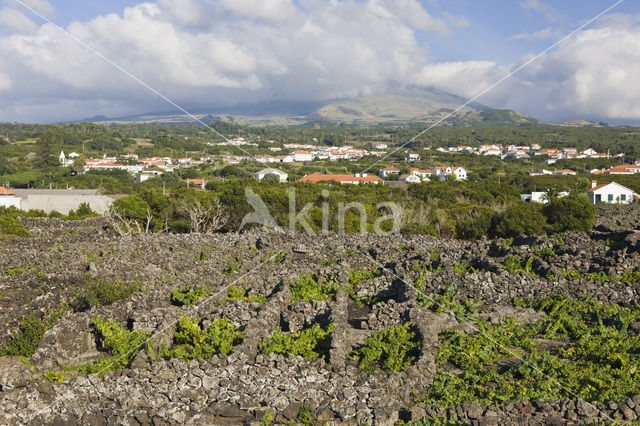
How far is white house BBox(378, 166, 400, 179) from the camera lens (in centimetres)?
7112

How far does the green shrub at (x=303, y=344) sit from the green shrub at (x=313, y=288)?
3.48 meters

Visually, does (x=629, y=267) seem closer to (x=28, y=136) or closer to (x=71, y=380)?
(x=71, y=380)

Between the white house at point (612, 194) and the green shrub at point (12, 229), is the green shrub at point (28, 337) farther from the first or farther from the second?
the white house at point (612, 194)

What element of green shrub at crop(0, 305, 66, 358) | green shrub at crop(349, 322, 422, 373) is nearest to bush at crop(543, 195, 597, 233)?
green shrub at crop(349, 322, 422, 373)

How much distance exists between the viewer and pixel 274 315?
12484 mm

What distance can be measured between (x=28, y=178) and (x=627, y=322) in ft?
237

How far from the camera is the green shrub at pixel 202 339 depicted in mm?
9906

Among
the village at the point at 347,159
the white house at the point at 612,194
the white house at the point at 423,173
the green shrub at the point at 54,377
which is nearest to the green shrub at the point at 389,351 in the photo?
the green shrub at the point at 54,377

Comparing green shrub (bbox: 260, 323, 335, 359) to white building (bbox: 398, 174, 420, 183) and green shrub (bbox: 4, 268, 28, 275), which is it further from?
white building (bbox: 398, 174, 420, 183)

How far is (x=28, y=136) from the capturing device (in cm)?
11456

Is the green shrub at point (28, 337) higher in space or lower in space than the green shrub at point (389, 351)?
lower

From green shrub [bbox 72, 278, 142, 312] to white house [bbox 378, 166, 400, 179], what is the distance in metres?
58.6

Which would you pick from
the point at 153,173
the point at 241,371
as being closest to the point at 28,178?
the point at 153,173

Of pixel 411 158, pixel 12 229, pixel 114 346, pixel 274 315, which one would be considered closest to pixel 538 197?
pixel 274 315
